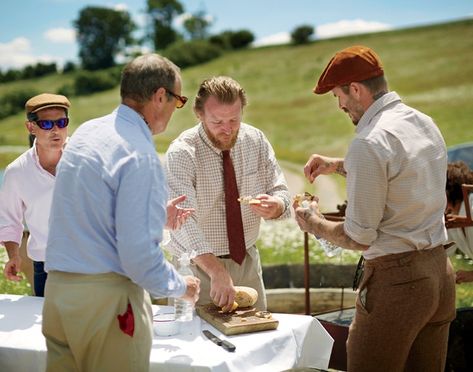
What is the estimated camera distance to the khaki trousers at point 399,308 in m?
2.71

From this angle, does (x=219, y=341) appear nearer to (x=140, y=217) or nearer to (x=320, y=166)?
(x=140, y=217)

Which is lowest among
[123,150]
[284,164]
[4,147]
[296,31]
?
[284,164]

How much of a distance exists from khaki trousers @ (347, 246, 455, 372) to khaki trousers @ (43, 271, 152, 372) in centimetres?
110

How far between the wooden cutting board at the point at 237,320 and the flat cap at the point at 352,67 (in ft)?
3.76

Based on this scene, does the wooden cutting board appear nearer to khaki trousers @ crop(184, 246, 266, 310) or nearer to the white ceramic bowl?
the white ceramic bowl

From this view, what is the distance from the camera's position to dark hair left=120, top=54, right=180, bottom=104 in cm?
221

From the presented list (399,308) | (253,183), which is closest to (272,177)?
(253,183)

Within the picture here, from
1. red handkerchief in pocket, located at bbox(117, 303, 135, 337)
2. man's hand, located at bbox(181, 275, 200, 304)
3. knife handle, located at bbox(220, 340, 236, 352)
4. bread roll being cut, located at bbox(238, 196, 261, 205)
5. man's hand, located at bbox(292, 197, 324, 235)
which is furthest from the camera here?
bread roll being cut, located at bbox(238, 196, 261, 205)

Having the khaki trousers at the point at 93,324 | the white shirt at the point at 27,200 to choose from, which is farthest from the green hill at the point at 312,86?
the khaki trousers at the point at 93,324

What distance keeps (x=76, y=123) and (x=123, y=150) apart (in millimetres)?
19086

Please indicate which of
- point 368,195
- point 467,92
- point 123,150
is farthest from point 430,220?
point 467,92

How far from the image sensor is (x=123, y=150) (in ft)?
6.87

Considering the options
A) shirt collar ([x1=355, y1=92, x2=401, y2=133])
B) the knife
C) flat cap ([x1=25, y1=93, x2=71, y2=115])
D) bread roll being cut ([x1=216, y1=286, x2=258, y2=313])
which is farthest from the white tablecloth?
flat cap ([x1=25, y1=93, x2=71, y2=115])

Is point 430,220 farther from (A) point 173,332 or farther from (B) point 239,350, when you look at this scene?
(A) point 173,332
